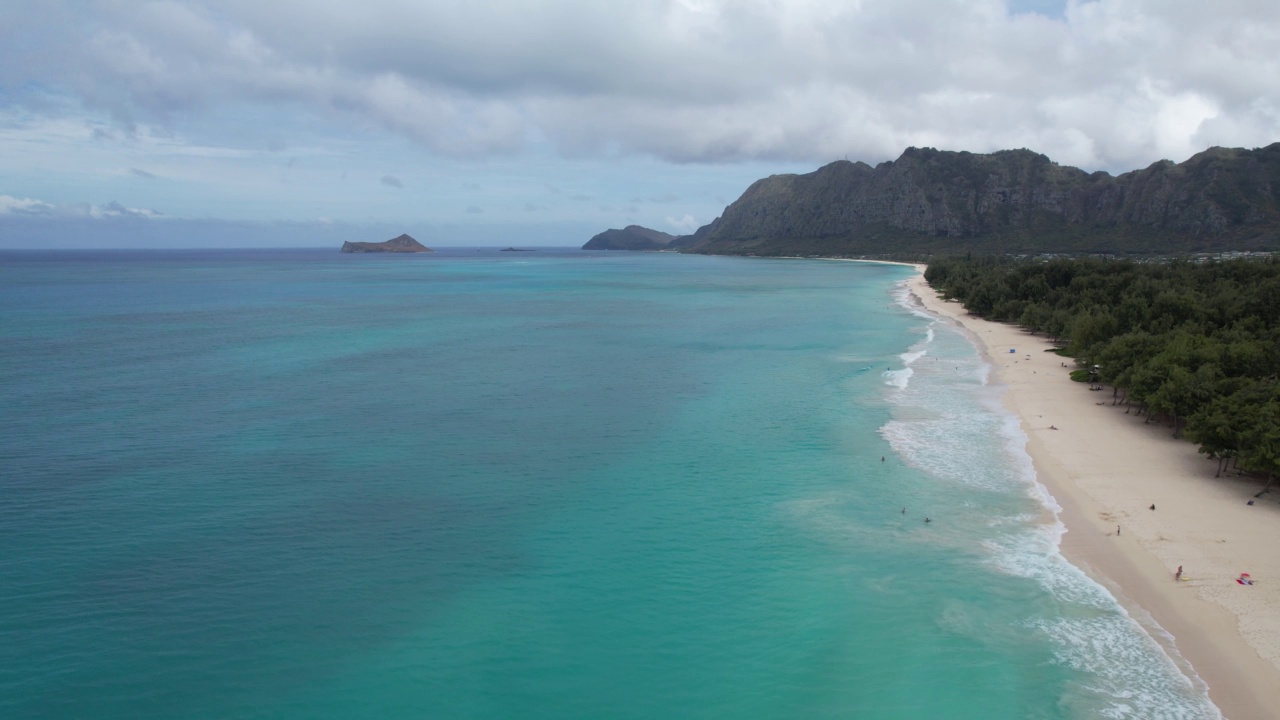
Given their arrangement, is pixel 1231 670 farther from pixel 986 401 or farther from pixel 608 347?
pixel 608 347

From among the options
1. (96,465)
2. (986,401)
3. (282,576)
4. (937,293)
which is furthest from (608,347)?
(937,293)

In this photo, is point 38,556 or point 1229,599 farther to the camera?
point 38,556

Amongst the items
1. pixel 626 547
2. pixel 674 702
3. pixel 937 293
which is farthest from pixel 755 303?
pixel 674 702

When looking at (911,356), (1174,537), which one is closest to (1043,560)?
(1174,537)

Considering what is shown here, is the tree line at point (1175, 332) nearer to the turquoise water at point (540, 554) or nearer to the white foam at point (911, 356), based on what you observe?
the turquoise water at point (540, 554)

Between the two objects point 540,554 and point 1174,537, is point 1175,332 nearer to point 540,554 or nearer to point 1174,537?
point 1174,537

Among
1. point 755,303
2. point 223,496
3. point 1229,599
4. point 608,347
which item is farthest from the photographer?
point 755,303

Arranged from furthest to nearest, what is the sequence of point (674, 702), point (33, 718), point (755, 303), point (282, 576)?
point (755, 303) → point (282, 576) → point (674, 702) → point (33, 718)

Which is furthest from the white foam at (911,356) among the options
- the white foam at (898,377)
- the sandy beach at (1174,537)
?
the sandy beach at (1174,537)
